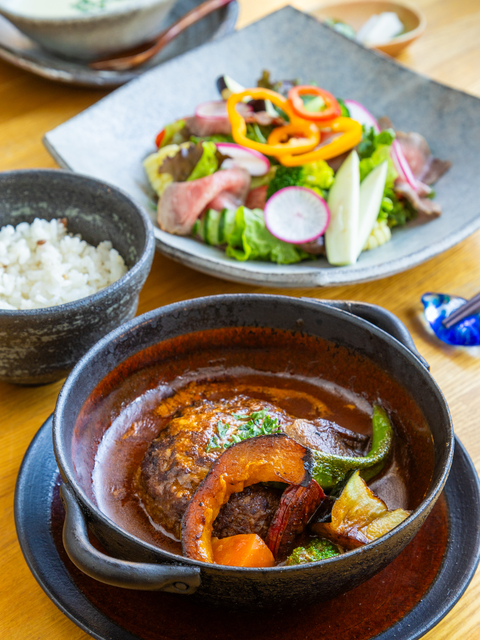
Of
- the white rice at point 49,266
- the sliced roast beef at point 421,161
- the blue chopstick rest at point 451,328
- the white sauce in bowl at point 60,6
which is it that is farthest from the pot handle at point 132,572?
the white sauce in bowl at point 60,6

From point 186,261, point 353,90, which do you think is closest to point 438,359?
point 186,261

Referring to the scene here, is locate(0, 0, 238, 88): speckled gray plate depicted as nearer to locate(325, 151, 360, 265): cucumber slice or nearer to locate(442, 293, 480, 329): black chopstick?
locate(325, 151, 360, 265): cucumber slice

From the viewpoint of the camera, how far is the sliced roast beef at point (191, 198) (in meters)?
1.94

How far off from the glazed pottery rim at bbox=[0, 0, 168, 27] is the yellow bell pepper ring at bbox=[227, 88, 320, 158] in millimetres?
780

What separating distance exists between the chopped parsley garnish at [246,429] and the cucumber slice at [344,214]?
2.74 feet

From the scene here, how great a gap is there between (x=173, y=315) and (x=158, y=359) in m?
0.12

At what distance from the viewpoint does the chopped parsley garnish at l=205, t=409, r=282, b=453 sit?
1.11 m

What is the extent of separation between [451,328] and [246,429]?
86 cm

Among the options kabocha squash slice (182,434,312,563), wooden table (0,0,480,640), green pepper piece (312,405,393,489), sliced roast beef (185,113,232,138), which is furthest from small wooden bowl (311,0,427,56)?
kabocha squash slice (182,434,312,563)

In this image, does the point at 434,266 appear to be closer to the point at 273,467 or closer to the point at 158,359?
the point at 158,359

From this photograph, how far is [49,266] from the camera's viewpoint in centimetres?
159

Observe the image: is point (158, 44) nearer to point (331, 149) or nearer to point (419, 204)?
point (331, 149)

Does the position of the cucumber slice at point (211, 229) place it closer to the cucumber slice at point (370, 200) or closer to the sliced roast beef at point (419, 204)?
the cucumber slice at point (370, 200)

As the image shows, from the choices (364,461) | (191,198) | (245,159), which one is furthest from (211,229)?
(364,461)
